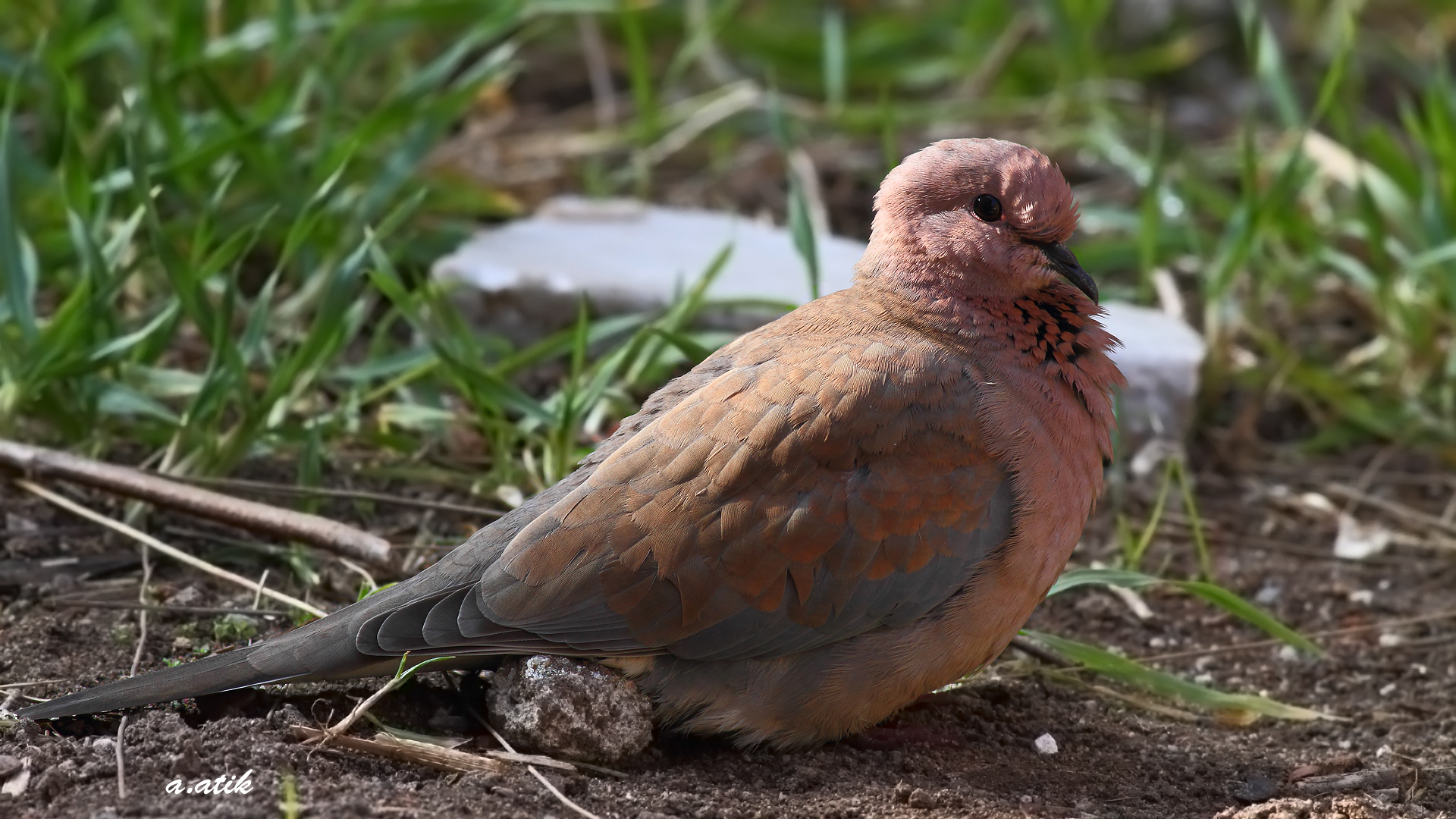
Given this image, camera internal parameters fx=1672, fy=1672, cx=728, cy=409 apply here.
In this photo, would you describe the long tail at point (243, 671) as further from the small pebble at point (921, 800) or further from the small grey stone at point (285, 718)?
the small pebble at point (921, 800)

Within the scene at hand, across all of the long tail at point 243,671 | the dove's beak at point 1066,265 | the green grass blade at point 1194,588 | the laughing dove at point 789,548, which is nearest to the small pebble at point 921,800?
the laughing dove at point 789,548

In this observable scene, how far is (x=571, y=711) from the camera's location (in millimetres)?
2760

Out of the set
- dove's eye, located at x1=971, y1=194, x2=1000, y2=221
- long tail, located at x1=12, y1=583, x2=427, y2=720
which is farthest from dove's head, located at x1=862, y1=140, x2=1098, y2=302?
long tail, located at x1=12, y1=583, x2=427, y2=720

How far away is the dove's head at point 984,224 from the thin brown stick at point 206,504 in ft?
3.67

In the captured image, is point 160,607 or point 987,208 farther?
point 160,607

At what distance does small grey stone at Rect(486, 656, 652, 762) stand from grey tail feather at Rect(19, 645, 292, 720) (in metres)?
0.37

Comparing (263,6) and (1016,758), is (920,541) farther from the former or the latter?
(263,6)

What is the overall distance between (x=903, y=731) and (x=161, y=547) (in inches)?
59.8

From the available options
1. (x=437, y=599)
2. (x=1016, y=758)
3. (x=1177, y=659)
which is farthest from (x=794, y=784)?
(x=1177, y=659)

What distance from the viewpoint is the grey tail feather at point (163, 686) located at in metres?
2.68

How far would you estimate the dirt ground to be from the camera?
2611 mm

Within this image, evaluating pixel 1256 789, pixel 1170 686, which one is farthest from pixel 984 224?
pixel 1256 789

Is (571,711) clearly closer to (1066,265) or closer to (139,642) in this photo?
(139,642)

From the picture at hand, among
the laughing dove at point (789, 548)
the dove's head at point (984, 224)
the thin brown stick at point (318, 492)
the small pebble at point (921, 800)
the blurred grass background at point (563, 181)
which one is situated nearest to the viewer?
the small pebble at point (921, 800)
